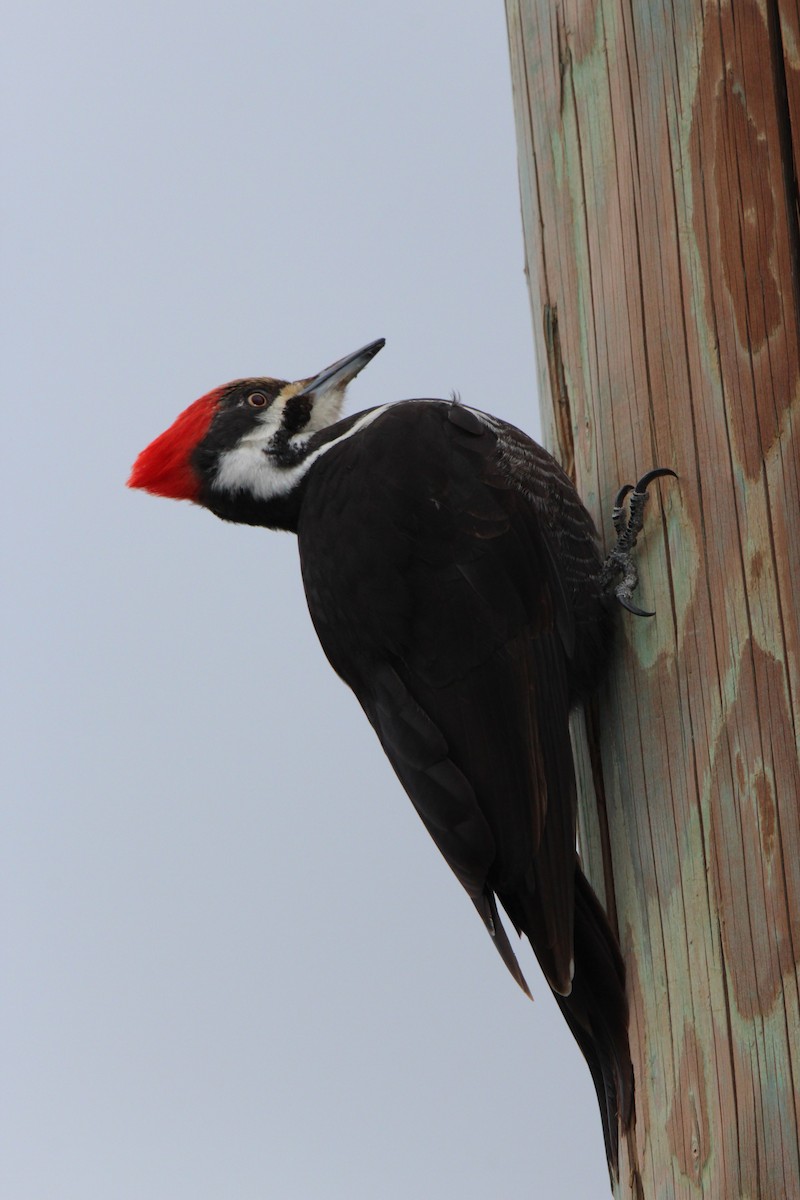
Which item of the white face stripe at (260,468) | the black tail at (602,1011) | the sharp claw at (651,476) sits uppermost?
the white face stripe at (260,468)

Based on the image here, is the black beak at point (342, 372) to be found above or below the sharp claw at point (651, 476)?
above

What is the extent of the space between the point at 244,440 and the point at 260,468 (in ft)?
0.32

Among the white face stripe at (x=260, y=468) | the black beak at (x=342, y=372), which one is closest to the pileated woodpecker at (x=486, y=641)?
the white face stripe at (x=260, y=468)

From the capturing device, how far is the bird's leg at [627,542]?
2.15m

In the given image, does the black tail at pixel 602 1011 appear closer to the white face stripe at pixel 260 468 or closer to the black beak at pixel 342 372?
the white face stripe at pixel 260 468

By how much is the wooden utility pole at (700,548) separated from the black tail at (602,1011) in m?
0.04

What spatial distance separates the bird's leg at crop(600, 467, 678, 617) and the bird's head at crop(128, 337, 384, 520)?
0.88m

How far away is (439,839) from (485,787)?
0.38ft

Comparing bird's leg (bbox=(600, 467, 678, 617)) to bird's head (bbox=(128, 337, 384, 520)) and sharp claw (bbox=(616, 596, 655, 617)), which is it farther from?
bird's head (bbox=(128, 337, 384, 520))

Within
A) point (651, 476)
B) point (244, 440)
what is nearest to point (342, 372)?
point (244, 440)

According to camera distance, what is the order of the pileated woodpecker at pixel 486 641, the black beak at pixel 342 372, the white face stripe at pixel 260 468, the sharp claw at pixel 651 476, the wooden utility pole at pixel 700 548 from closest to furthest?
1. the wooden utility pole at pixel 700 548
2. the sharp claw at pixel 651 476
3. the pileated woodpecker at pixel 486 641
4. the white face stripe at pixel 260 468
5. the black beak at pixel 342 372

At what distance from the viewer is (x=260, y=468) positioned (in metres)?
2.97

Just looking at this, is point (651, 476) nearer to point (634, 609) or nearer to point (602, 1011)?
point (634, 609)

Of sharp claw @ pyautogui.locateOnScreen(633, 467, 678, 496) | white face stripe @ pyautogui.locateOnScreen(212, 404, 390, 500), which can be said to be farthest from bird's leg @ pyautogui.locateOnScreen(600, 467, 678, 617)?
white face stripe @ pyautogui.locateOnScreen(212, 404, 390, 500)
